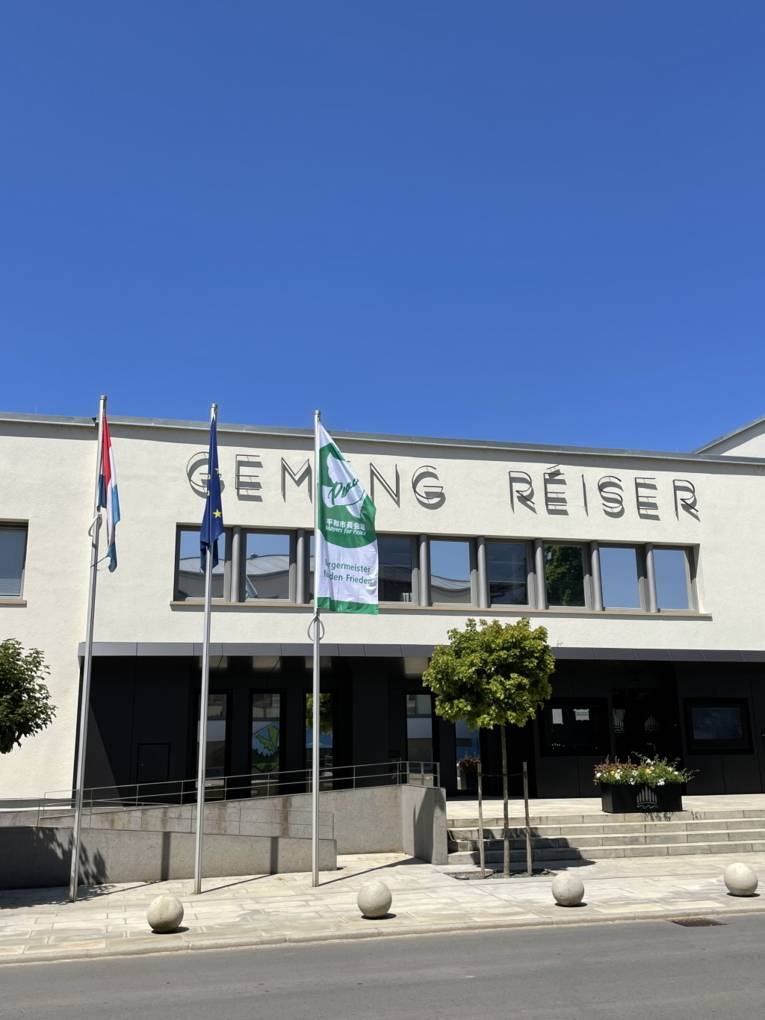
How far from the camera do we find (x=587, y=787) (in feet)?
81.8

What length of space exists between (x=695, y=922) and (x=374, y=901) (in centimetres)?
470

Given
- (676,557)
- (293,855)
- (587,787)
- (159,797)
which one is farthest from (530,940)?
(676,557)

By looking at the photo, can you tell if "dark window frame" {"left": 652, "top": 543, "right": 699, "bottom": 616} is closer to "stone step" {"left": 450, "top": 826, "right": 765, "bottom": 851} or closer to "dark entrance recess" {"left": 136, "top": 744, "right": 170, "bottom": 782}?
"stone step" {"left": 450, "top": 826, "right": 765, "bottom": 851}

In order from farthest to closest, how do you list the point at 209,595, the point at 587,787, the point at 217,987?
the point at 587,787, the point at 209,595, the point at 217,987

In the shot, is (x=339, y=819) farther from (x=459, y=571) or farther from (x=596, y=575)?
(x=596, y=575)

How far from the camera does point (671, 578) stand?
26.3m

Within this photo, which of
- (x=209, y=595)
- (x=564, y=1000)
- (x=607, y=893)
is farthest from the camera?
(x=209, y=595)

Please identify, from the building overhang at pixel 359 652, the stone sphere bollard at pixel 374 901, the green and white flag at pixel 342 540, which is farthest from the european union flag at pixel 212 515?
the stone sphere bollard at pixel 374 901

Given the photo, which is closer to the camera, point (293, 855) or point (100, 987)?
point (100, 987)

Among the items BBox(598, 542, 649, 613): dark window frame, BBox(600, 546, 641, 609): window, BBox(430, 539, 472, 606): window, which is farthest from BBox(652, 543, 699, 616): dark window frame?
BBox(430, 539, 472, 606): window

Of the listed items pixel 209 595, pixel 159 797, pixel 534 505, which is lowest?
pixel 159 797

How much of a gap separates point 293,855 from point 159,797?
4.38 metres

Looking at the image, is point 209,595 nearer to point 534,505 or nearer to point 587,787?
point 534,505

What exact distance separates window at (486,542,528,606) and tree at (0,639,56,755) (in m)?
12.5
